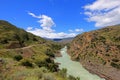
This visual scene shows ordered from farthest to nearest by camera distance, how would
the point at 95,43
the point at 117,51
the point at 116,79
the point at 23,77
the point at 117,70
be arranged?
1. the point at 95,43
2. the point at 117,51
3. the point at 117,70
4. the point at 116,79
5. the point at 23,77

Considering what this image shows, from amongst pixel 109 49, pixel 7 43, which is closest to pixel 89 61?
pixel 109 49

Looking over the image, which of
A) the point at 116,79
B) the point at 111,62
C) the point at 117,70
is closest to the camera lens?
the point at 116,79

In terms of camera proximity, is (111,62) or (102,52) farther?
(102,52)

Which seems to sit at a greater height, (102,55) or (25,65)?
(25,65)

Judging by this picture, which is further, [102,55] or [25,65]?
[102,55]

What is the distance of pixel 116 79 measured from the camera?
274ft

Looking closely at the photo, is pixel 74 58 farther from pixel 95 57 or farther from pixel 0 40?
pixel 0 40

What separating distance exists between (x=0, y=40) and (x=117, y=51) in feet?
229

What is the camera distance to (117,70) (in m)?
93.8

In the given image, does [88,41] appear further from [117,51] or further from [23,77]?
[23,77]

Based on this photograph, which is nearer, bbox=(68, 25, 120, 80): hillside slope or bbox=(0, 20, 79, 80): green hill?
bbox=(0, 20, 79, 80): green hill

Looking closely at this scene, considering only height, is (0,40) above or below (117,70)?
above

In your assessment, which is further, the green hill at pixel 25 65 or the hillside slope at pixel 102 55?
the hillside slope at pixel 102 55

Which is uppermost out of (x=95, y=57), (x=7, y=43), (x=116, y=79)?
(x=7, y=43)
